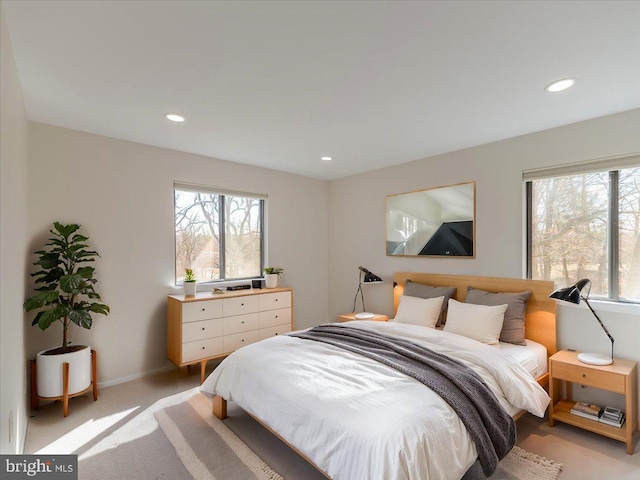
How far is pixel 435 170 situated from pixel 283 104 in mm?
2173

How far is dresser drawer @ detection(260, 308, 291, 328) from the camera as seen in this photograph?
399 centimetres

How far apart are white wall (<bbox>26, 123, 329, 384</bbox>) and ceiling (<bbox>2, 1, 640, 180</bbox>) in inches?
10.6

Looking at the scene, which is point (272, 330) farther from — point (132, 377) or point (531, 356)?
point (531, 356)

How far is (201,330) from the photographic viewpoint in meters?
3.44

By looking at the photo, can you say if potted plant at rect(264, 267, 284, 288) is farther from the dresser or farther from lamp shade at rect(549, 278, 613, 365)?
lamp shade at rect(549, 278, 613, 365)

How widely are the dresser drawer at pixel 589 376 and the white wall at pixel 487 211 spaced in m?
0.44

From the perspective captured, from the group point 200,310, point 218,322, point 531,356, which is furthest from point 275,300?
point 531,356

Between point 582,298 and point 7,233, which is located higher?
point 7,233

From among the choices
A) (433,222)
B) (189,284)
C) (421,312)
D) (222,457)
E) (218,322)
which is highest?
(433,222)

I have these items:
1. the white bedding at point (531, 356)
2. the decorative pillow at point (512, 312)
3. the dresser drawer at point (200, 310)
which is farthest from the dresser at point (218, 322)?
the white bedding at point (531, 356)

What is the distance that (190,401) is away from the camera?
2.96 meters

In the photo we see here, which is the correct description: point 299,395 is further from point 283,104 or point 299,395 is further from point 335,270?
point 335,270

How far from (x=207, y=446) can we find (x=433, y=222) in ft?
10.3

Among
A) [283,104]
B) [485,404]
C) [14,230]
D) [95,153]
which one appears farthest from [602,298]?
[95,153]
